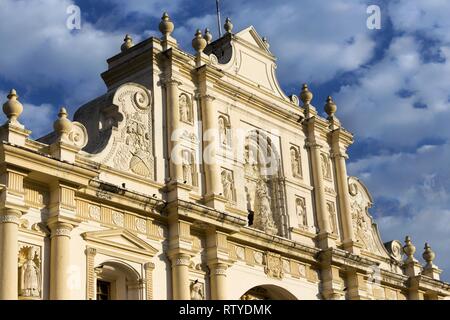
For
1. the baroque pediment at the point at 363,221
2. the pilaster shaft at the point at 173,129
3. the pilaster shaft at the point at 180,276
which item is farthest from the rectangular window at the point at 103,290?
the baroque pediment at the point at 363,221

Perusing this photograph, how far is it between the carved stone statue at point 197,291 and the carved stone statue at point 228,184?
245 centimetres

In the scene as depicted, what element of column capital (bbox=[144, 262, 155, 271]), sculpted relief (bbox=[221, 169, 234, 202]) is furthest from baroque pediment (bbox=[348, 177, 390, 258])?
column capital (bbox=[144, 262, 155, 271])

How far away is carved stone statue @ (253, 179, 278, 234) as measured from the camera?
903 inches

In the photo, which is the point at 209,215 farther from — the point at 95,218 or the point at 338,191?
the point at 338,191

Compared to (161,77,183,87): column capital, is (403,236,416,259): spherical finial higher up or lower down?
lower down

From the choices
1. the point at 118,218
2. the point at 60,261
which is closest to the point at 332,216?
the point at 118,218

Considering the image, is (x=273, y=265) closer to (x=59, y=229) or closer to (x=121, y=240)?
(x=121, y=240)

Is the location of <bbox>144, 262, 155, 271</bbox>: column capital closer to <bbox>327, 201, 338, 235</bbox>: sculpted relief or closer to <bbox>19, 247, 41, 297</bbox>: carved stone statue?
<bbox>19, 247, 41, 297</bbox>: carved stone statue

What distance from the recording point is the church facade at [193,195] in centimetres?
1798

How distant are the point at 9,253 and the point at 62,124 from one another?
2.94 metres

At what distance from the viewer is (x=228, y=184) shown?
2214 cm

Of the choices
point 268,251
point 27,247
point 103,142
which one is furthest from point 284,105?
point 27,247

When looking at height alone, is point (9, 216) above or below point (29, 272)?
above

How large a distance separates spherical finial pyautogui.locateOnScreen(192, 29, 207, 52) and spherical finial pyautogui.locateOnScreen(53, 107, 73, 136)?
479cm
